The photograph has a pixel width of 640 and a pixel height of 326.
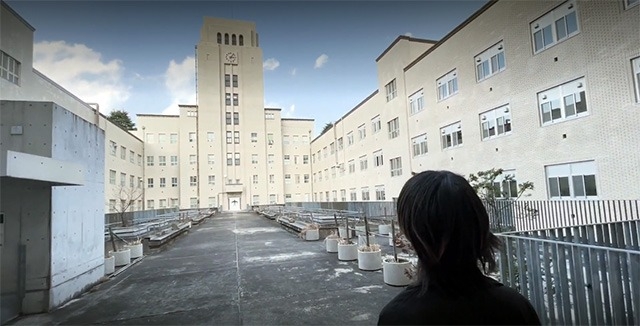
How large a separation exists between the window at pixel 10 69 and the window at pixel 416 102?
2435 centimetres

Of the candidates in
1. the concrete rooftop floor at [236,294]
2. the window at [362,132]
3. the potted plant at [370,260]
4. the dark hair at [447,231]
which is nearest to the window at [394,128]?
the window at [362,132]

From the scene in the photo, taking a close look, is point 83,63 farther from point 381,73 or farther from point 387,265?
point 381,73

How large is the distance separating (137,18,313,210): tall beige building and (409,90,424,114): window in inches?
1119

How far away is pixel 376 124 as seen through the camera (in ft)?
97.1

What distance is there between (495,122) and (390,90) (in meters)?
11.6

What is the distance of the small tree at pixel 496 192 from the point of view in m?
10.2

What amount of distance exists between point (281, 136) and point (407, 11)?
3929cm

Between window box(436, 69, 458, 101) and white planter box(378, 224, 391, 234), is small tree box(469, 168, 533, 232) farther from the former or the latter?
window box(436, 69, 458, 101)

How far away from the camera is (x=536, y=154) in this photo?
46.0 feet

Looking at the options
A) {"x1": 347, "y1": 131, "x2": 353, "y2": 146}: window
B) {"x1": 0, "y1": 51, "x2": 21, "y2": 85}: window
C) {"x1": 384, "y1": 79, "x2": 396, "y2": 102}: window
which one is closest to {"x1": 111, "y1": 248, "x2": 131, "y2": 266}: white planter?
{"x1": 0, "y1": 51, "x2": 21, "y2": 85}: window

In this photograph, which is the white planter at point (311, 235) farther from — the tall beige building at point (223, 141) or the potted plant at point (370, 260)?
the tall beige building at point (223, 141)

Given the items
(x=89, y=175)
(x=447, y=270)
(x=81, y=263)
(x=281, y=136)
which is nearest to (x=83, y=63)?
(x=89, y=175)

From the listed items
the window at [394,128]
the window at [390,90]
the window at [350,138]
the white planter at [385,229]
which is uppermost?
the window at [390,90]

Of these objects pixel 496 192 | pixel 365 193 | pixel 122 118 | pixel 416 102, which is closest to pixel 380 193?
pixel 365 193
